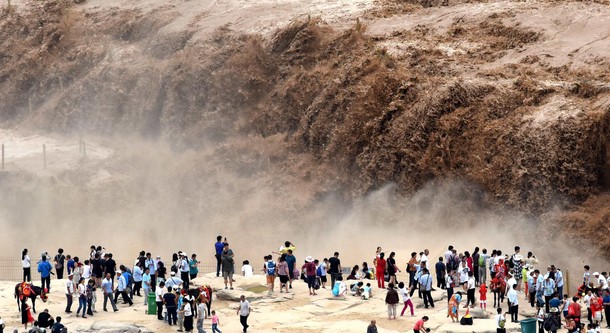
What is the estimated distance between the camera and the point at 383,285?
40.1m

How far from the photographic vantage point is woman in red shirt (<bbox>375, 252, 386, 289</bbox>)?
129ft

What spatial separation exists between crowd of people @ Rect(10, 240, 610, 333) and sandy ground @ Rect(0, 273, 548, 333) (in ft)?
1.00

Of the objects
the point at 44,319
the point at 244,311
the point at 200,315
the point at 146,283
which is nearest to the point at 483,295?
the point at 244,311

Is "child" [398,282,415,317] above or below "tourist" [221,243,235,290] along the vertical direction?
below

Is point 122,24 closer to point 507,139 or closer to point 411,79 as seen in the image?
point 411,79

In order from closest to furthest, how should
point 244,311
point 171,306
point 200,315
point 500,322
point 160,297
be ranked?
point 500,322 → point 200,315 → point 244,311 → point 171,306 → point 160,297

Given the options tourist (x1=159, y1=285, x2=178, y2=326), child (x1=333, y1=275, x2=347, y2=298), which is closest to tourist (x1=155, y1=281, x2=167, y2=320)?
tourist (x1=159, y1=285, x2=178, y2=326)

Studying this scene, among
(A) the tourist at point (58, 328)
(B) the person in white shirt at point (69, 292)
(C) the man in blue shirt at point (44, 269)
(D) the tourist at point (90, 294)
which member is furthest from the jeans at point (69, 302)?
(A) the tourist at point (58, 328)

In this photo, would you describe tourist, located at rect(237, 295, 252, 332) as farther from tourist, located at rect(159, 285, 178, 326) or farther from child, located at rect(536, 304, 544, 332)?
child, located at rect(536, 304, 544, 332)

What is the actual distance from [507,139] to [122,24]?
25.1 m

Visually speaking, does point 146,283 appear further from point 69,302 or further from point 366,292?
point 366,292

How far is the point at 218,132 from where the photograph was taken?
5859 centimetres

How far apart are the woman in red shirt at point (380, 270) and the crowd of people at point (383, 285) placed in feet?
0.10

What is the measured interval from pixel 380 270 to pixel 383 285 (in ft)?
2.05
